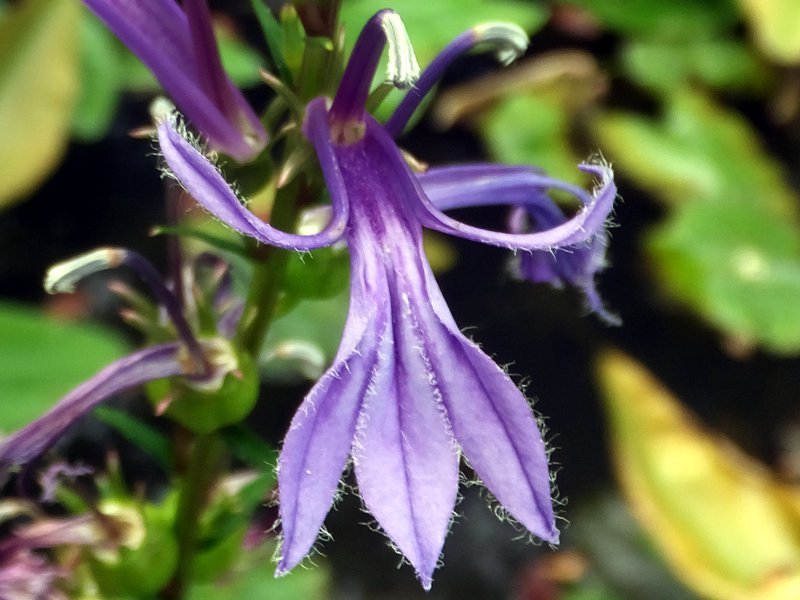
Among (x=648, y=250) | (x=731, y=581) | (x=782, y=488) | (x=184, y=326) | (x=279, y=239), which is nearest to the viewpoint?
(x=279, y=239)

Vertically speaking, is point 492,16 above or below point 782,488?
above

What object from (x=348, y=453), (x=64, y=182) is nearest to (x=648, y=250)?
(x=64, y=182)

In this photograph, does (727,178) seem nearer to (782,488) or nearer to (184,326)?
(782,488)

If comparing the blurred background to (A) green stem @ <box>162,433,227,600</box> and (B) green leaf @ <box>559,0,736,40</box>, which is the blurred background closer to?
(B) green leaf @ <box>559,0,736,40</box>

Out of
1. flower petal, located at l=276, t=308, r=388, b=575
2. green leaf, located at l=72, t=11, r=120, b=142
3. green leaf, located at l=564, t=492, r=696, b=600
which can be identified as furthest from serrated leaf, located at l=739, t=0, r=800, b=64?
flower petal, located at l=276, t=308, r=388, b=575

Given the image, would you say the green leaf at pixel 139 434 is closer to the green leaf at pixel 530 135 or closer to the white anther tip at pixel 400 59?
the white anther tip at pixel 400 59

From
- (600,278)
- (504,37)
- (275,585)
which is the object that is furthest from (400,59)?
(600,278)
